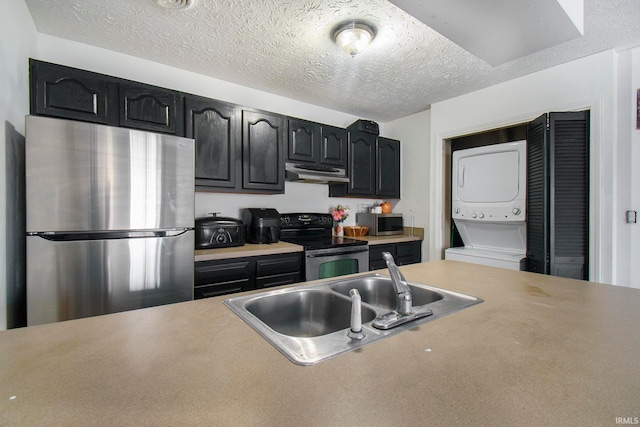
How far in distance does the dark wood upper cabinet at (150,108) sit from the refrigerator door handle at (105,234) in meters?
0.84

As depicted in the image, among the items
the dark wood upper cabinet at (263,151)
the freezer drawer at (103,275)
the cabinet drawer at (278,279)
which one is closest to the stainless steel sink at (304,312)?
the freezer drawer at (103,275)

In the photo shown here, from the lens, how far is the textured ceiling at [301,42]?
5.54ft

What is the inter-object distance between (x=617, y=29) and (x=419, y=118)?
1.83m

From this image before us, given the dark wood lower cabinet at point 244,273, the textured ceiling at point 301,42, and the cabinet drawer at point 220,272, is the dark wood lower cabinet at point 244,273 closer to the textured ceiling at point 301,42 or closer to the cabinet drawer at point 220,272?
the cabinet drawer at point 220,272

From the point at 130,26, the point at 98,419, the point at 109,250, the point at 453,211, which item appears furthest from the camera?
the point at 453,211

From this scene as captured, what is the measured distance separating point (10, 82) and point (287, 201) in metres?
2.20

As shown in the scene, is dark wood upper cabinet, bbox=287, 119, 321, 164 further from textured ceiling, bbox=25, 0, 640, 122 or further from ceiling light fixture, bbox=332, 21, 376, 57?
ceiling light fixture, bbox=332, 21, 376, 57

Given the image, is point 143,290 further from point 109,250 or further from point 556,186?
point 556,186

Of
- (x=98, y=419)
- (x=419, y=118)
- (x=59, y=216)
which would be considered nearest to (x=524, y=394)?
(x=98, y=419)

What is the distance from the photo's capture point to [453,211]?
3080 millimetres

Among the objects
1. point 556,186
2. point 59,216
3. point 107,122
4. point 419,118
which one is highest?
point 419,118

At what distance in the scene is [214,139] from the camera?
2359mm

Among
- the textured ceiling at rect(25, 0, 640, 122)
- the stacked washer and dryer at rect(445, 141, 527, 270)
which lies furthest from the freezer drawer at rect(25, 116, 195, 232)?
the stacked washer and dryer at rect(445, 141, 527, 270)

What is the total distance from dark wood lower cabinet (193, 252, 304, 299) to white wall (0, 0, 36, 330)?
3.10 ft
